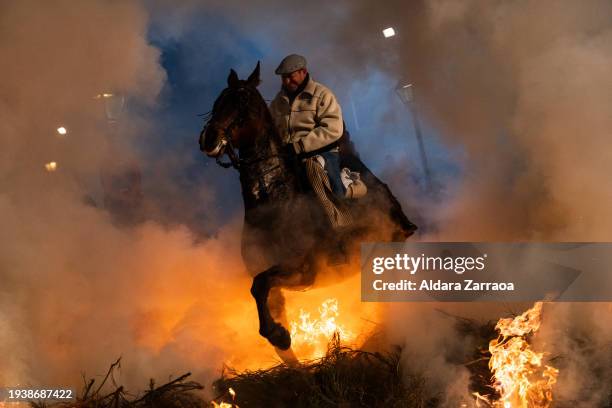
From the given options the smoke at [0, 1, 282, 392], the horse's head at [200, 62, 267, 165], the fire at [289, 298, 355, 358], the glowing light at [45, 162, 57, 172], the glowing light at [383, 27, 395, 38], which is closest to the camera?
the horse's head at [200, 62, 267, 165]

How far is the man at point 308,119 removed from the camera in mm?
5879

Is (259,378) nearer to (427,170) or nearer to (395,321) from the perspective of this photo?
(395,321)

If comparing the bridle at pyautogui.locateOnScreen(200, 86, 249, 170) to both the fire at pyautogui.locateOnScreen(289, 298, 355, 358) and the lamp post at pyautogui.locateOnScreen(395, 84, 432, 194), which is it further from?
the lamp post at pyautogui.locateOnScreen(395, 84, 432, 194)

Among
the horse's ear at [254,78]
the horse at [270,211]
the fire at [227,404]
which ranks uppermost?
the horse's ear at [254,78]

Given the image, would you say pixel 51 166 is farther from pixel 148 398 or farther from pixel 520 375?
pixel 520 375

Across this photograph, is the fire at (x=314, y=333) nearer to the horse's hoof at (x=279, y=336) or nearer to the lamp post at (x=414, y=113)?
the horse's hoof at (x=279, y=336)

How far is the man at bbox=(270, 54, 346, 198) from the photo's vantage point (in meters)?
5.88

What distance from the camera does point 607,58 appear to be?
22.3 ft

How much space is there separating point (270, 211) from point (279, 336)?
953mm

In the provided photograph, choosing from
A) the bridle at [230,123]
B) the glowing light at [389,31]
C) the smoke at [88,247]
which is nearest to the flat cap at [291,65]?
the bridle at [230,123]

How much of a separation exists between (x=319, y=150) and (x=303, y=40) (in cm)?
233

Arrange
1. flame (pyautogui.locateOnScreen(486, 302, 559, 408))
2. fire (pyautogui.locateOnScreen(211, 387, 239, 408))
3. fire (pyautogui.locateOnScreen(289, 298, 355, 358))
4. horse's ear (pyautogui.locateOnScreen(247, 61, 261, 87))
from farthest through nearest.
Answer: fire (pyautogui.locateOnScreen(289, 298, 355, 358)) < horse's ear (pyautogui.locateOnScreen(247, 61, 261, 87)) < fire (pyautogui.locateOnScreen(211, 387, 239, 408)) < flame (pyautogui.locateOnScreen(486, 302, 559, 408))

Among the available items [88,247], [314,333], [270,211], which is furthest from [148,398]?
[88,247]

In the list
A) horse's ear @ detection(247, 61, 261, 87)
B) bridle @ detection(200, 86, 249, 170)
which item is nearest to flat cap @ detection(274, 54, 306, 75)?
horse's ear @ detection(247, 61, 261, 87)
